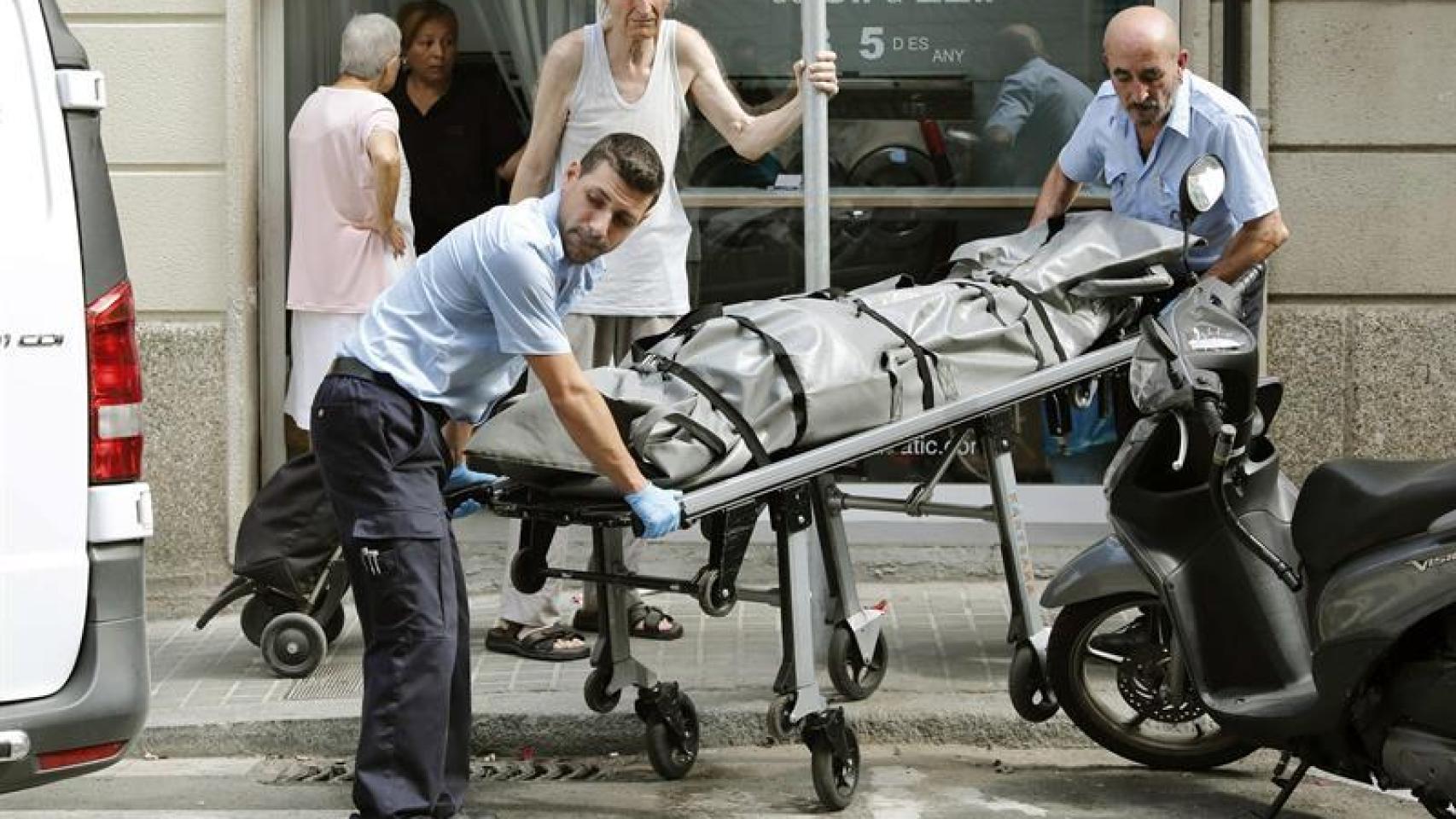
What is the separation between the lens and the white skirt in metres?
8.72

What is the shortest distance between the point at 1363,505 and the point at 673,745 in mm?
2063

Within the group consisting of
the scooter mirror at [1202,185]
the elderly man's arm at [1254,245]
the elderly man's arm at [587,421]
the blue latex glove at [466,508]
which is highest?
the scooter mirror at [1202,185]

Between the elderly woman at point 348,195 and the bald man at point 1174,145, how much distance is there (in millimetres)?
2373

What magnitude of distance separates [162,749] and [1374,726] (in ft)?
11.6

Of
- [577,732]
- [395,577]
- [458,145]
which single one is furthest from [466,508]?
[458,145]

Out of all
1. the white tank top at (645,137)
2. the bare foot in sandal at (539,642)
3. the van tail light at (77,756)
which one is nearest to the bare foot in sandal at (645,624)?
the bare foot in sandal at (539,642)

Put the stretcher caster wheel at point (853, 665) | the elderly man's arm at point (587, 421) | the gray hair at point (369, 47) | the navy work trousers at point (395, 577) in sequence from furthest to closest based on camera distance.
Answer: the gray hair at point (369, 47) < the stretcher caster wheel at point (853, 665) < the navy work trousers at point (395, 577) < the elderly man's arm at point (587, 421)

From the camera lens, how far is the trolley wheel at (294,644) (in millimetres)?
7746

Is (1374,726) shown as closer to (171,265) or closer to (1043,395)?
(1043,395)

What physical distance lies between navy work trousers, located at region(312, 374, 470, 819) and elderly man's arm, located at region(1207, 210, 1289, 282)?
2.56 metres

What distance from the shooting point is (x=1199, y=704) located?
21.1 ft

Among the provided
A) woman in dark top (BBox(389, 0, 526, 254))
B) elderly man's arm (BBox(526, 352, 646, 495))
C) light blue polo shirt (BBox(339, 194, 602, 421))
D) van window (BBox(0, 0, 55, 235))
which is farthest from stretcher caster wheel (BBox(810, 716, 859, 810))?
woman in dark top (BBox(389, 0, 526, 254))

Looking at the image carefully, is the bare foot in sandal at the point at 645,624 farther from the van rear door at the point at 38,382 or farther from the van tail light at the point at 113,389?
the van rear door at the point at 38,382

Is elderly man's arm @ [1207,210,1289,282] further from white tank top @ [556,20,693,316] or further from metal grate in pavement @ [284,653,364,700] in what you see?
metal grate in pavement @ [284,653,364,700]
